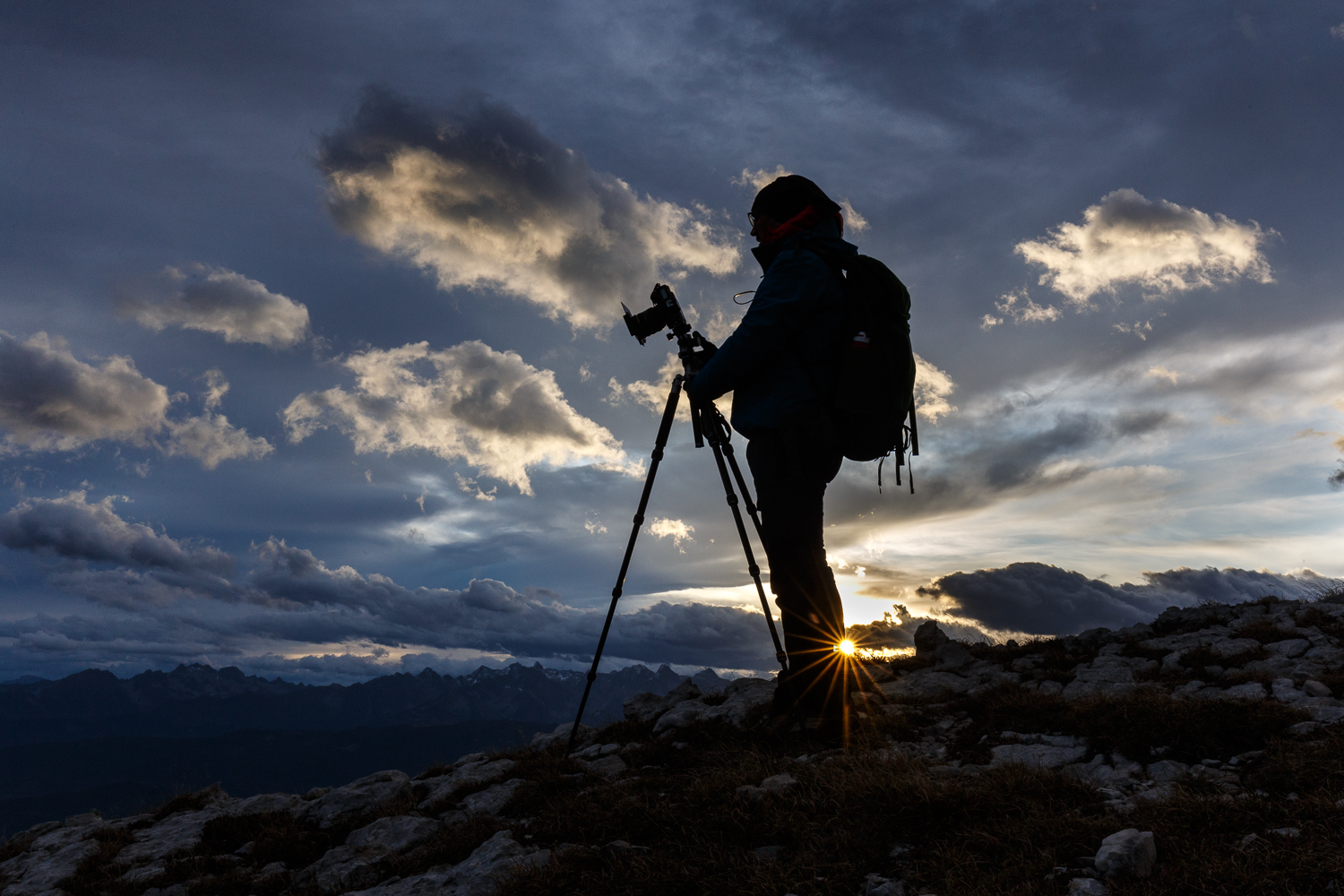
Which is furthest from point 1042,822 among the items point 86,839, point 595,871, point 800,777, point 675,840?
point 86,839

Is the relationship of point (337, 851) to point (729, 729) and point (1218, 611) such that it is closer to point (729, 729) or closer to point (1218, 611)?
point (729, 729)

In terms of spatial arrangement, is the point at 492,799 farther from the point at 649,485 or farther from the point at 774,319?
the point at 774,319

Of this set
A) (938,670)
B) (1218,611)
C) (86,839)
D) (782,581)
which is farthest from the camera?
(1218,611)

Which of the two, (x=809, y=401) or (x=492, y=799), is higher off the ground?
(x=809, y=401)

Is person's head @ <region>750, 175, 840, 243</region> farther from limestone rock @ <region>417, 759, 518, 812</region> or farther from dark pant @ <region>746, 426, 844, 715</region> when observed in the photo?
limestone rock @ <region>417, 759, 518, 812</region>

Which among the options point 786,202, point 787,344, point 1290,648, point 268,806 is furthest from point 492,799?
point 1290,648

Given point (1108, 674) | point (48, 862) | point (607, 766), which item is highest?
point (1108, 674)

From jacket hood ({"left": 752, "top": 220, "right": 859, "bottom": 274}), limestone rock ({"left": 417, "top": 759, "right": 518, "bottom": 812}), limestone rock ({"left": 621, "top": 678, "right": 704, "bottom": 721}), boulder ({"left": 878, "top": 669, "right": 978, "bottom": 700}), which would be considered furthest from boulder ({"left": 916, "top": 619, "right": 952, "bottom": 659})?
jacket hood ({"left": 752, "top": 220, "right": 859, "bottom": 274})

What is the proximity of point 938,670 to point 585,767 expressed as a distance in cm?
569

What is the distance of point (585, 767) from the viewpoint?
6.92 metres

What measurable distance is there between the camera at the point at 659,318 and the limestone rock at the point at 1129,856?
5.56m

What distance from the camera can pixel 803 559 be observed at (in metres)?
6.39

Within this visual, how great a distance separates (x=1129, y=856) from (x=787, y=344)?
442cm

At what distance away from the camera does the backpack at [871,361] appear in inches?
240
